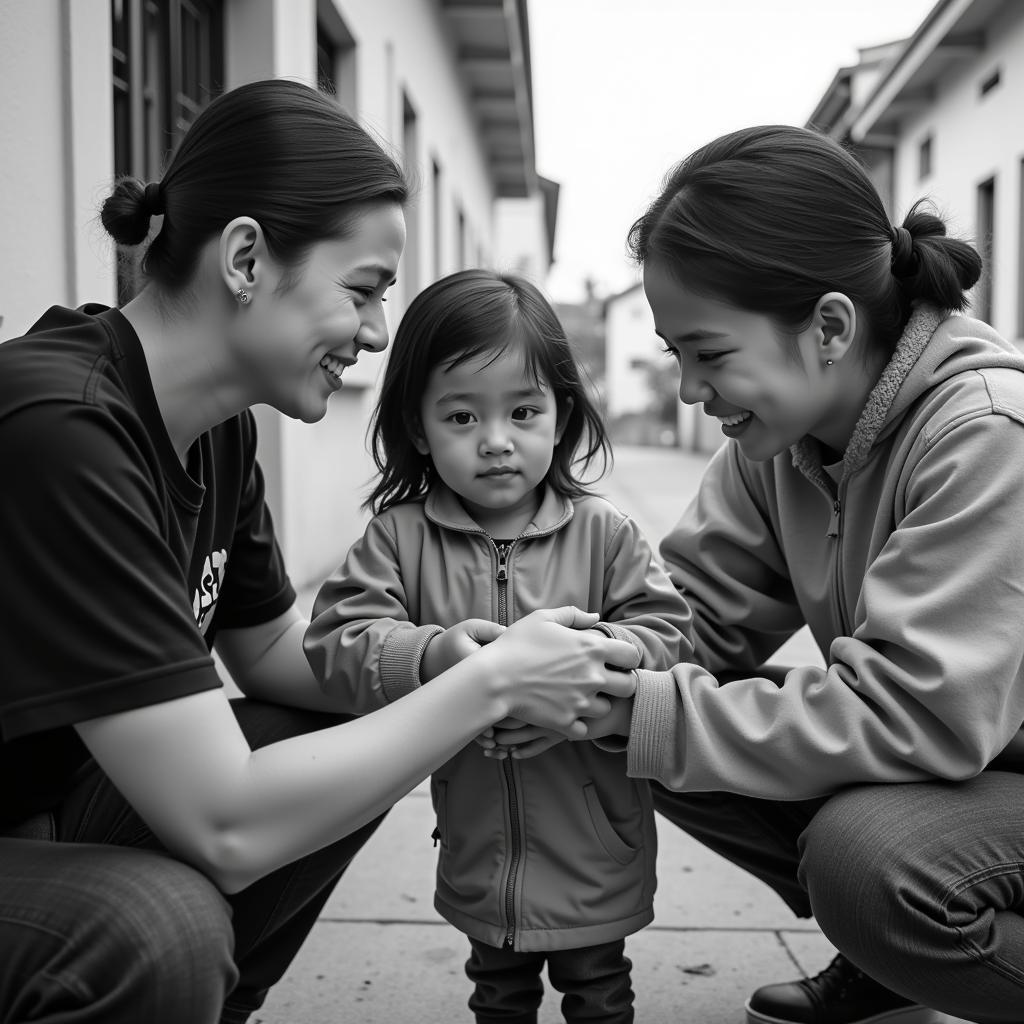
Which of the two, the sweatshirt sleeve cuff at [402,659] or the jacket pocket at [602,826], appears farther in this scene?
the jacket pocket at [602,826]

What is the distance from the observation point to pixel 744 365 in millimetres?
1941

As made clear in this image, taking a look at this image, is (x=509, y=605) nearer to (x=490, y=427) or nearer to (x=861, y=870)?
(x=490, y=427)

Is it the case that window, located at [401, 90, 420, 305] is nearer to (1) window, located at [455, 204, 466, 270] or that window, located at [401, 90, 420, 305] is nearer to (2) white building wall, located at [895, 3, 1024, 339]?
(1) window, located at [455, 204, 466, 270]

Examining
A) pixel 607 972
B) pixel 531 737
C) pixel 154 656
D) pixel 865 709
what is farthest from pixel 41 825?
Result: pixel 865 709

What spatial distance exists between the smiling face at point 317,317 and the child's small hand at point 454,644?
0.42 metres

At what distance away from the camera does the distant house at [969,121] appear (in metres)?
12.4

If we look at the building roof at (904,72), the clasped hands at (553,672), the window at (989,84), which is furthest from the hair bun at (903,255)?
the window at (989,84)

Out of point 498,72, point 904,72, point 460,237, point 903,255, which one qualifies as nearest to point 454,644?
point 903,255

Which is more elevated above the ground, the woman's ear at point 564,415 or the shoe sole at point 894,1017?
the woman's ear at point 564,415

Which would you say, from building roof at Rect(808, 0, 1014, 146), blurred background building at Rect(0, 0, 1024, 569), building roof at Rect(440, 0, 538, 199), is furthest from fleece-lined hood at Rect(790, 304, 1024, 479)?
building roof at Rect(440, 0, 538, 199)

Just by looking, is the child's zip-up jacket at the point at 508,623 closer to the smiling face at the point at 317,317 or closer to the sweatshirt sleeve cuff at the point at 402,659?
the sweatshirt sleeve cuff at the point at 402,659

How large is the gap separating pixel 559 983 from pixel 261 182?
1411mm

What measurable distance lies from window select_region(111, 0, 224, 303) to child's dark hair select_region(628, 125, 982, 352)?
5.41ft

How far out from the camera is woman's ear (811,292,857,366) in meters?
1.93
